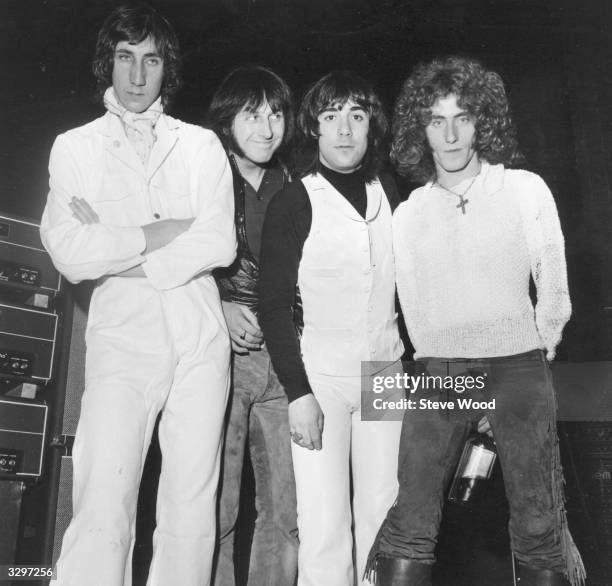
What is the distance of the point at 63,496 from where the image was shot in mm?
2201

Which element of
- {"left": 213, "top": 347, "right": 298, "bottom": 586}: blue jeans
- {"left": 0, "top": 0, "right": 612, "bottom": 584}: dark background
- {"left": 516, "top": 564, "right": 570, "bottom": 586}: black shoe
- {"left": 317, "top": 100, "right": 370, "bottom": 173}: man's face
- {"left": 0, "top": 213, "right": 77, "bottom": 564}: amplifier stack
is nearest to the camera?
{"left": 516, "top": 564, "right": 570, "bottom": 586}: black shoe

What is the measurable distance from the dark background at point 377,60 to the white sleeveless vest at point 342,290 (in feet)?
2.56

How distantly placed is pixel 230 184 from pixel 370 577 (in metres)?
1.10

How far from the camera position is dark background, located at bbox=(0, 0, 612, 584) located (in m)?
2.54

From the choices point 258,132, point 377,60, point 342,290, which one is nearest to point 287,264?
point 342,290

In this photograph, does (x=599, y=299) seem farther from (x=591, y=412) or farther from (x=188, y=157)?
(x=188, y=157)

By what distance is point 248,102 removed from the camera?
219 cm

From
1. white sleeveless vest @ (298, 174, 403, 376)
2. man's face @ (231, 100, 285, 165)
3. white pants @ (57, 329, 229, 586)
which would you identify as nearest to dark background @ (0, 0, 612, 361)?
man's face @ (231, 100, 285, 165)

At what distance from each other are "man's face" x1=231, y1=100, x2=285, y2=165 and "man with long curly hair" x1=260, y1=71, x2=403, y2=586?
0.09 m

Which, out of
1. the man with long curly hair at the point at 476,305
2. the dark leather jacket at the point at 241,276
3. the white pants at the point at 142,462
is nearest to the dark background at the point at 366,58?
the man with long curly hair at the point at 476,305

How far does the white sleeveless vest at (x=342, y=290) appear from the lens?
1937mm

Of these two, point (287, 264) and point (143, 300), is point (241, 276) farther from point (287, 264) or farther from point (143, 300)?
point (143, 300)

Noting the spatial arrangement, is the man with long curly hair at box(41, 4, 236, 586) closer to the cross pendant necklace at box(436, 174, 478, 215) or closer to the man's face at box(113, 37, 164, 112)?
the man's face at box(113, 37, 164, 112)

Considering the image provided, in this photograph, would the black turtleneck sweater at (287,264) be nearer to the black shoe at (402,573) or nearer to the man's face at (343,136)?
the man's face at (343,136)
